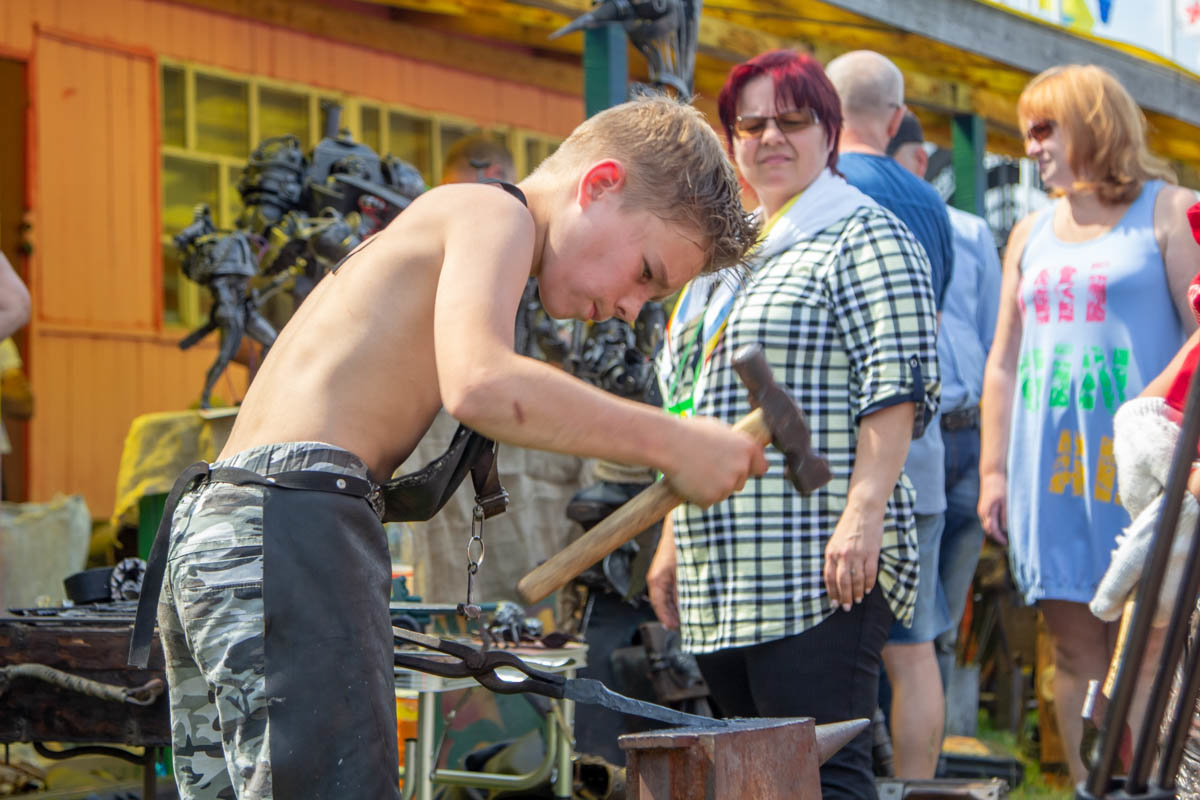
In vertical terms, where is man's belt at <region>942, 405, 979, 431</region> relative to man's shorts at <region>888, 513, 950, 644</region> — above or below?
above

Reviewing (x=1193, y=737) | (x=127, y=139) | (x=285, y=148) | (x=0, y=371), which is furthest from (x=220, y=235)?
(x=1193, y=737)

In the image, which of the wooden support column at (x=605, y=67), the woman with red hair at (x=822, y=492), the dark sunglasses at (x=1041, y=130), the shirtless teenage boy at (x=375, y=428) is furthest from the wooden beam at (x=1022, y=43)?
the shirtless teenage boy at (x=375, y=428)

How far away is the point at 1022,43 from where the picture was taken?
9430 mm

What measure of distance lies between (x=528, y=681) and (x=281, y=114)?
685cm

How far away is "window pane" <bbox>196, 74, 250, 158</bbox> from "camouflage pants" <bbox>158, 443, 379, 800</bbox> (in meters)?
6.51

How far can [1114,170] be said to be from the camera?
3.78 m

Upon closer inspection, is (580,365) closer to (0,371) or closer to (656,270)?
(0,371)

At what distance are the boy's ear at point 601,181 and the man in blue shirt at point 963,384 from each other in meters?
2.66

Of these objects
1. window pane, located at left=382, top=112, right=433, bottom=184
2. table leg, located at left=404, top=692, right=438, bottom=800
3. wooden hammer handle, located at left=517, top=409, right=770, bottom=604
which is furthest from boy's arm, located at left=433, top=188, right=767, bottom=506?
window pane, located at left=382, top=112, right=433, bottom=184

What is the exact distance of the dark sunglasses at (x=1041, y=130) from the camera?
153 inches

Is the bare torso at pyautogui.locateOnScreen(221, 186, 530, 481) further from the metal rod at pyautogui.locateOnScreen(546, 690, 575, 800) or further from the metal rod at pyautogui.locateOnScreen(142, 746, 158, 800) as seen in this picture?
the metal rod at pyautogui.locateOnScreen(546, 690, 575, 800)

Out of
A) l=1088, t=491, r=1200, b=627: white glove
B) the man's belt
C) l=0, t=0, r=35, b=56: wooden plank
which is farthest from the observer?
l=0, t=0, r=35, b=56: wooden plank

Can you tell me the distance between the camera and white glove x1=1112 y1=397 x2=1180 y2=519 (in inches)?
104

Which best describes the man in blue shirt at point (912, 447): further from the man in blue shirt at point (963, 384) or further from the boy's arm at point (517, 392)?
the boy's arm at point (517, 392)
